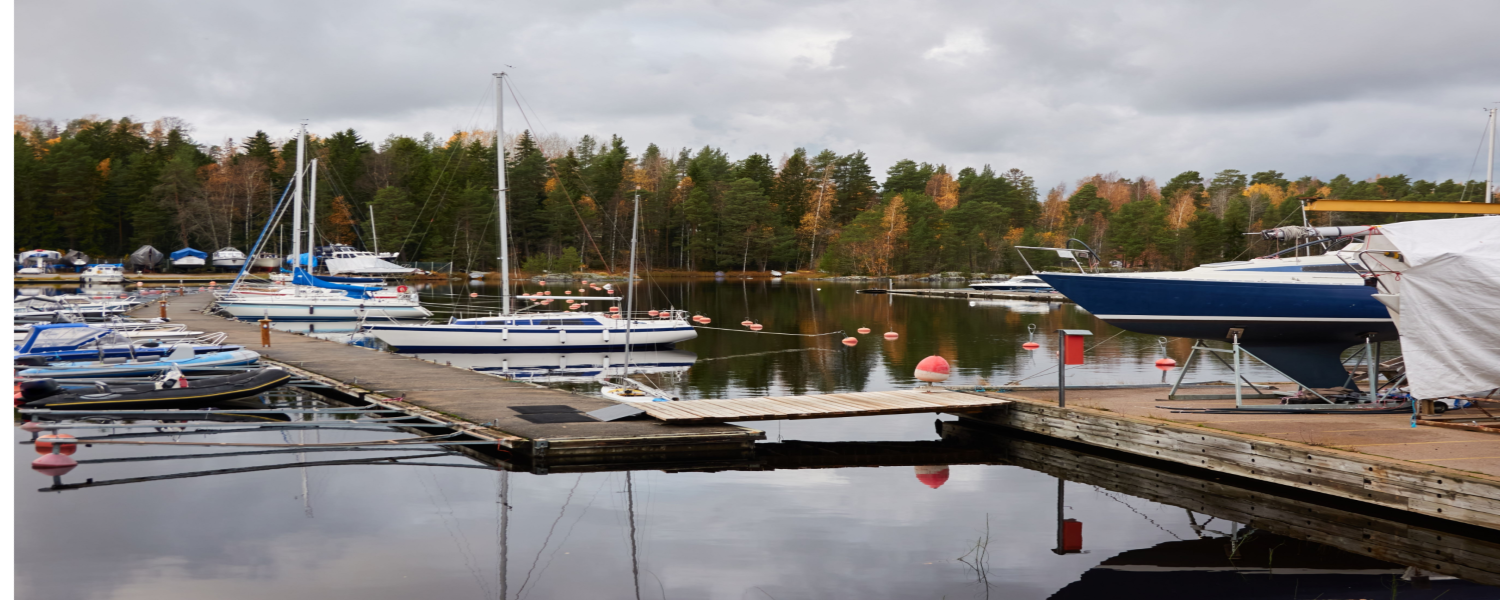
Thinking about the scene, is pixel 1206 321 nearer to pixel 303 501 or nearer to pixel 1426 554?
pixel 1426 554

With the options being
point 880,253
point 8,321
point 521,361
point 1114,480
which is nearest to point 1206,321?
point 1114,480

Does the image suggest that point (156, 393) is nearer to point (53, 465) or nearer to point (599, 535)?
point (53, 465)

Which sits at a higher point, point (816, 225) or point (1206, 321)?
point (816, 225)

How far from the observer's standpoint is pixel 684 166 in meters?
108

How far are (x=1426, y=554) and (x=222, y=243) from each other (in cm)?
9033

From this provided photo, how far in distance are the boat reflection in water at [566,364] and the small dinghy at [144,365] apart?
6532 millimetres

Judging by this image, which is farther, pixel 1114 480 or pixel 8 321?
pixel 1114 480

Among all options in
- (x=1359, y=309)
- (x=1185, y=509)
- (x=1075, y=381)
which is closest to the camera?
(x=1185, y=509)

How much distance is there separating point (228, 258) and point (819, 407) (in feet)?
257

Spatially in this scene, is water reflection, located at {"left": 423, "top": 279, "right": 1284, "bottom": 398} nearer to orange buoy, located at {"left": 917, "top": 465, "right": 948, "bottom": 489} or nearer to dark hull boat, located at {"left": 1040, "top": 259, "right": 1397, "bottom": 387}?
dark hull boat, located at {"left": 1040, "top": 259, "right": 1397, "bottom": 387}

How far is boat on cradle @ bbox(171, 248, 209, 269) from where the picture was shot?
77.4 m

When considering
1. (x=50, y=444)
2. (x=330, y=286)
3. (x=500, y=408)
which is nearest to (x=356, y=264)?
(x=330, y=286)

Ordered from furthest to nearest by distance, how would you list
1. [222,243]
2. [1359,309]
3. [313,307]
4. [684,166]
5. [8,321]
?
1. [684,166]
2. [222,243]
3. [313,307]
4. [1359,309]
5. [8,321]

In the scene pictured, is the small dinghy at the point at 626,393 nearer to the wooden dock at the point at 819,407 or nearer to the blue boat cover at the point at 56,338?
the wooden dock at the point at 819,407
